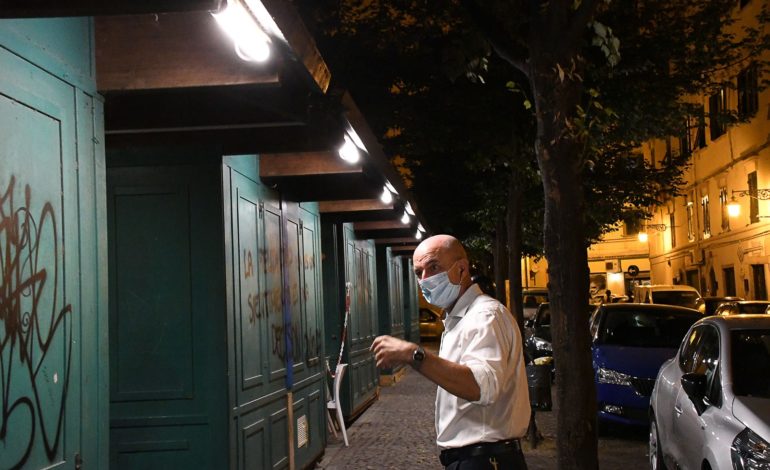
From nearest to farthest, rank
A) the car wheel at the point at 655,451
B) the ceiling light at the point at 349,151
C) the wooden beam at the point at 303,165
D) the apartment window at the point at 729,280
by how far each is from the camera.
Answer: the ceiling light at the point at 349,151
the car wheel at the point at 655,451
the wooden beam at the point at 303,165
the apartment window at the point at 729,280

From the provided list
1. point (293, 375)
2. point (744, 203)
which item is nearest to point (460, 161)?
point (744, 203)

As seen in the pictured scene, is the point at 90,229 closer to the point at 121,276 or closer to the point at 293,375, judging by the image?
the point at 121,276

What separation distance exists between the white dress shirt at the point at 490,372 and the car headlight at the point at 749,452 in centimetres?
245

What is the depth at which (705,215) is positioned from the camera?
121ft

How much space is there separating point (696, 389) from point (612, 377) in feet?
17.8

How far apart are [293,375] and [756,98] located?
900 inches

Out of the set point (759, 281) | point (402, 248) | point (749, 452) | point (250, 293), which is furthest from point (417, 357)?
point (759, 281)

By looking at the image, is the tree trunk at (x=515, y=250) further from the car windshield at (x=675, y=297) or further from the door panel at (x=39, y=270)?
the door panel at (x=39, y=270)

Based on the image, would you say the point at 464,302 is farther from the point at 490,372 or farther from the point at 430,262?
the point at 490,372

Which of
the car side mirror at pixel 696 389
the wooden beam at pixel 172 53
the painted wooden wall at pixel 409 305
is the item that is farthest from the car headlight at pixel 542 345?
the wooden beam at pixel 172 53

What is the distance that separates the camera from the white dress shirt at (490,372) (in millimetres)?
3549

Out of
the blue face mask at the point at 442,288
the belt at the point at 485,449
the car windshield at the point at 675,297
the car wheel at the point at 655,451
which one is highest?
the blue face mask at the point at 442,288

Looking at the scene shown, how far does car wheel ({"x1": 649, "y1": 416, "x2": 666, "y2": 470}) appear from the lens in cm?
849

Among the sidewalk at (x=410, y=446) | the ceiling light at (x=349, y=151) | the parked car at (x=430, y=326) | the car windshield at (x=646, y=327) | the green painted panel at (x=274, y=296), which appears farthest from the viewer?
the parked car at (x=430, y=326)
